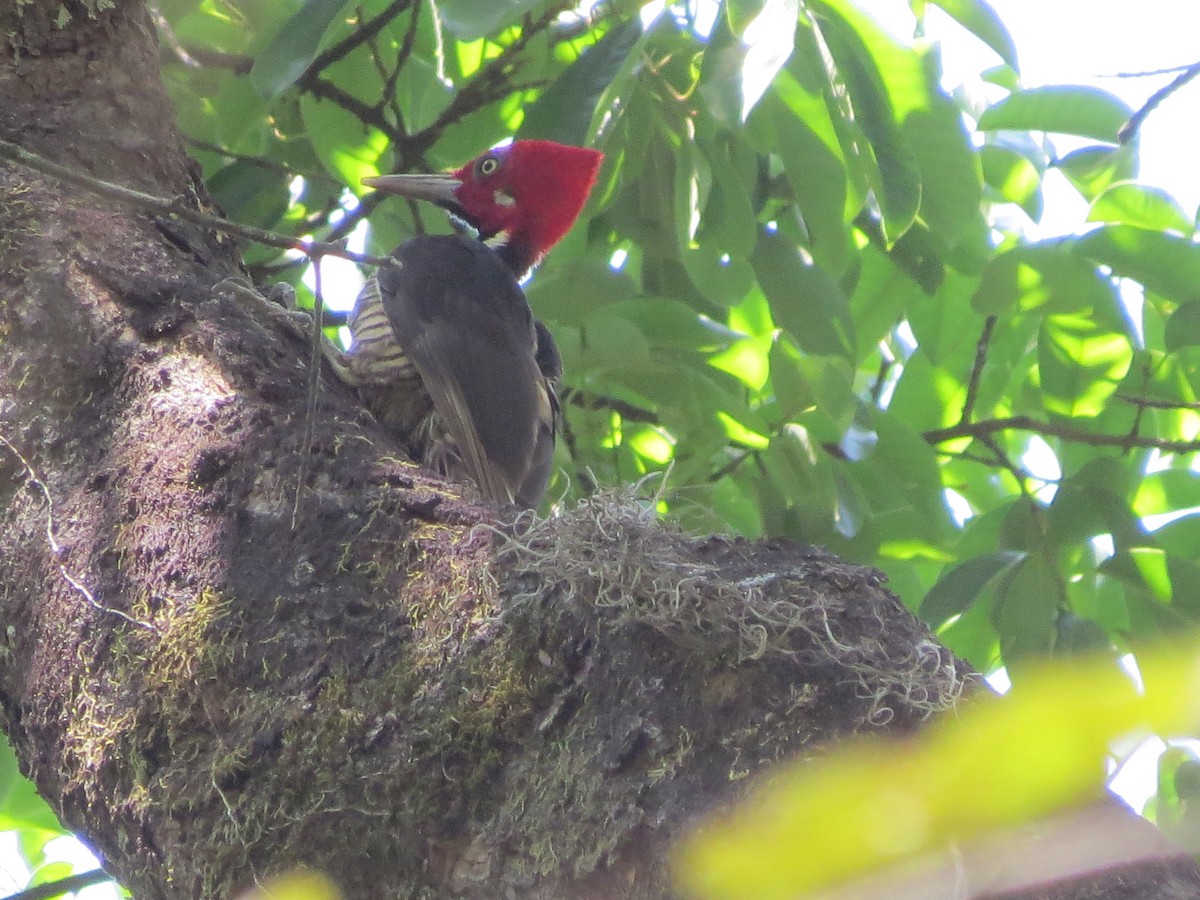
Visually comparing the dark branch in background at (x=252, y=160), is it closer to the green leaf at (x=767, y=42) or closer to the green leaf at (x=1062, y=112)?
the green leaf at (x=767, y=42)

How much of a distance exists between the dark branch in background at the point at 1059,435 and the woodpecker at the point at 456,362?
3.34ft

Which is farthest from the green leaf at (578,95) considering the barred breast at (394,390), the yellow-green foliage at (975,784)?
the yellow-green foliage at (975,784)

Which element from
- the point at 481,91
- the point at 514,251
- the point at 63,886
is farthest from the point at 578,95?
the point at 63,886

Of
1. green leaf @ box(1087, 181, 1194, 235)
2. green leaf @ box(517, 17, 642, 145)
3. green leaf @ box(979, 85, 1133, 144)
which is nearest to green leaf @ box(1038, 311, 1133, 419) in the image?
green leaf @ box(1087, 181, 1194, 235)

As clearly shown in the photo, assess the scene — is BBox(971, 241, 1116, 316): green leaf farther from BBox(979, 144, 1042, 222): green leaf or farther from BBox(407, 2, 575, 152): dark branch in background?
BBox(407, 2, 575, 152): dark branch in background

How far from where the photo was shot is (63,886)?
2398 mm

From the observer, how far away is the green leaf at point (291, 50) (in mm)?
2283

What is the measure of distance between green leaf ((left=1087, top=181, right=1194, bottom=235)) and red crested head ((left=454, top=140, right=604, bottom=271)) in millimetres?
1411

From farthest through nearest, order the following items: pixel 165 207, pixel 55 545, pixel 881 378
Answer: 1. pixel 881 378
2. pixel 55 545
3. pixel 165 207

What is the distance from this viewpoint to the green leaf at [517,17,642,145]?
224 centimetres

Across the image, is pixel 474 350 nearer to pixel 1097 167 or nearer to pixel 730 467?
pixel 730 467

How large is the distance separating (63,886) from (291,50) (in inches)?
65.0

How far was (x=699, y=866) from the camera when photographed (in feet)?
3.63

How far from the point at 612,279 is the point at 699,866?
183 cm
